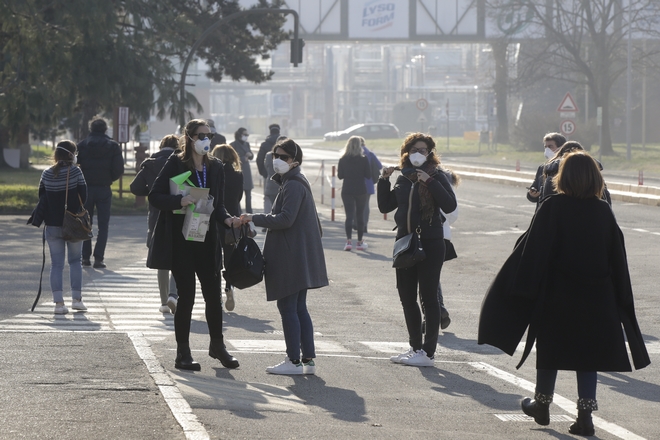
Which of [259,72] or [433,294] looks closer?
[433,294]

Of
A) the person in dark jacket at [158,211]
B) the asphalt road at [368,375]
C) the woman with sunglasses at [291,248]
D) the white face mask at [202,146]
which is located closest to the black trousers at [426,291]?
the asphalt road at [368,375]

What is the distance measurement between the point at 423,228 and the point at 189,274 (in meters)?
1.83

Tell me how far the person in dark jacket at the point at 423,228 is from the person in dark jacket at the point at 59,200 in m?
3.88

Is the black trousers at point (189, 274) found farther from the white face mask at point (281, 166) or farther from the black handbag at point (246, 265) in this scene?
the white face mask at point (281, 166)

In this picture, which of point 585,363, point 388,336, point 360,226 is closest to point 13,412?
point 585,363

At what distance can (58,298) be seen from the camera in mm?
11062

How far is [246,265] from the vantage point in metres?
7.91

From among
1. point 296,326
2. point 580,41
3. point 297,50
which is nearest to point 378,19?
point 580,41

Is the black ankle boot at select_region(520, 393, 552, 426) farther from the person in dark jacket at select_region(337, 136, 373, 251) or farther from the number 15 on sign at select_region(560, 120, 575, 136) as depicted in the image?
the number 15 on sign at select_region(560, 120, 575, 136)

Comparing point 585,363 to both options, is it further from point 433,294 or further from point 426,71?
point 426,71

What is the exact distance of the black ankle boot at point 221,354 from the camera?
8.10 m

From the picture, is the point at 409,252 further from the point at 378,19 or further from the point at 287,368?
the point at 378,19

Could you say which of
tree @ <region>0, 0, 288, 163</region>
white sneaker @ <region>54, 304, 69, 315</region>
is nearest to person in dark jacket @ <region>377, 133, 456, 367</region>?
white sneaker @ <region>54, 304, 69, 315</region>

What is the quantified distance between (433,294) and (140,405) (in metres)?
2.84
